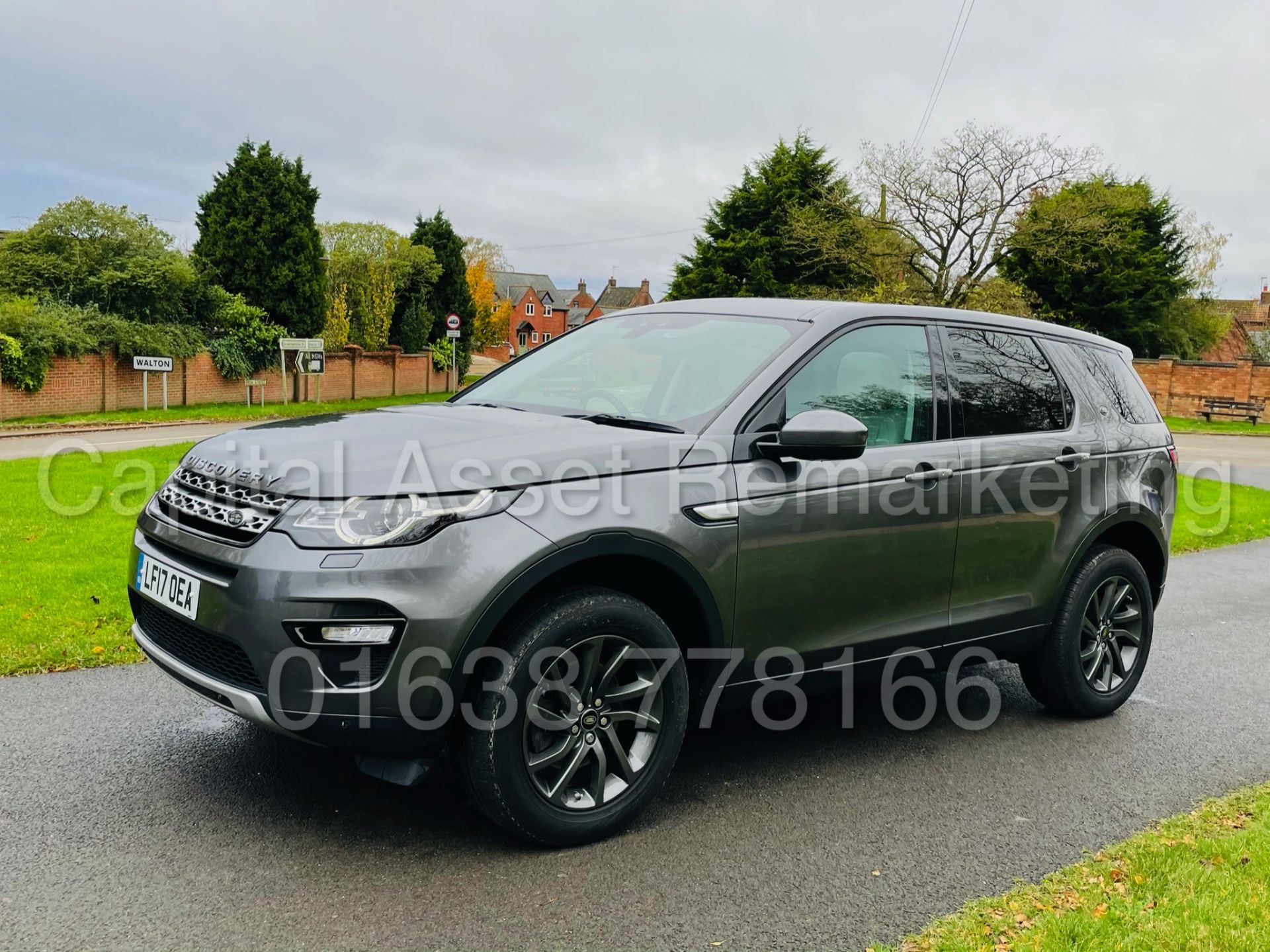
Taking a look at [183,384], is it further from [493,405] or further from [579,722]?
[579,722]

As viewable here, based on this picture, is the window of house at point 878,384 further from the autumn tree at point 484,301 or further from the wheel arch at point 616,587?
the autumn tree at point 484,301

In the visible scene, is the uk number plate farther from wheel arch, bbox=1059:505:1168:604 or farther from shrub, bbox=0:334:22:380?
shrub, bbox=0:334:22:380

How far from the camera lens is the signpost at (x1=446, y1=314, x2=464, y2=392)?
135ft

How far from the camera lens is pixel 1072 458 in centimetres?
495

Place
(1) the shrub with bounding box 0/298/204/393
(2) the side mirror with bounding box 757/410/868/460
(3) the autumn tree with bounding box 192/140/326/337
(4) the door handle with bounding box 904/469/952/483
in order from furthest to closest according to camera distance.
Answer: (3) the autumn tree with bounding box 192/140/326/337 < (1) the shrub with bounding box 0/298/204/393 < (4) the door handle with bounding box 904/469/952/483 < (2) the side mirror with bounding box 757/410/868/460

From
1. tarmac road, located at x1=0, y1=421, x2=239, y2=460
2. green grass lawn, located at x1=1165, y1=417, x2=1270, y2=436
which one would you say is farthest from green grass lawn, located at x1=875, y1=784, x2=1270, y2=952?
green grass lawn, located at x1=1165, y1=417, x2=1270, y2=436

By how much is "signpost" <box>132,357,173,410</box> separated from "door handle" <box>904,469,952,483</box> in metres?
26.3

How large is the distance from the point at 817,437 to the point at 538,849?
5.51 feet

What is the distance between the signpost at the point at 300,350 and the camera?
30.5m

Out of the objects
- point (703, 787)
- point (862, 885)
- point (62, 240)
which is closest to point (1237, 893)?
point (862, 885)

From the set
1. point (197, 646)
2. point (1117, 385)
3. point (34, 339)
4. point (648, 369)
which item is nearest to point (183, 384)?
point (34, 339)

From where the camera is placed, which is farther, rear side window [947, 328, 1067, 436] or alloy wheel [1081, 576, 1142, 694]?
alloy wheel [1081, 576, 1142, 694]

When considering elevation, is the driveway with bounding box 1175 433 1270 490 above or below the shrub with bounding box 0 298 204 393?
below

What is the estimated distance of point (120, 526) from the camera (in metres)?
9.34
